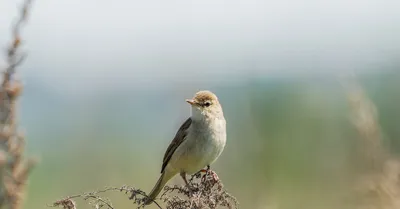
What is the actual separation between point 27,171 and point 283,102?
1668cm

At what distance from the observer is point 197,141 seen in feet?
19.5

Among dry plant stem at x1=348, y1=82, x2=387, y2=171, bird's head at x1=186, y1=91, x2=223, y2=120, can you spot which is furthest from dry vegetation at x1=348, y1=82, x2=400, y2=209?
bird's head at x1=186, y1=91, x2=223, y2=120

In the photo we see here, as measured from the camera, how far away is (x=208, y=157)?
227 inches

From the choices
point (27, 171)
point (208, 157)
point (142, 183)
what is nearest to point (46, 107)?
point (142, 183)

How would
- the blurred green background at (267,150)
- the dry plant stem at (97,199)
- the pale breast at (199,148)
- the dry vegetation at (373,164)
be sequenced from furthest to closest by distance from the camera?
the blurred green background at (267,150) < the pale breast at (199,148) < the dry vegetation at (373,164) < the dry plant stem at (97,199)

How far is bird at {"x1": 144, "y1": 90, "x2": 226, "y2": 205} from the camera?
5805mm

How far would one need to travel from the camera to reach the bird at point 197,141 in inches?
229

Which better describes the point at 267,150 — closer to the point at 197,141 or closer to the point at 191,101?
the point at 191,101

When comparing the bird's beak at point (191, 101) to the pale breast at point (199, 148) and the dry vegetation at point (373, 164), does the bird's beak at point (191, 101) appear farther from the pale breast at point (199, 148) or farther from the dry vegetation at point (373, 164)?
the dry vegetation at point (373, 164)

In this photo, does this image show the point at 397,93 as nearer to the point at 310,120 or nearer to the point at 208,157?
the point at 310,120

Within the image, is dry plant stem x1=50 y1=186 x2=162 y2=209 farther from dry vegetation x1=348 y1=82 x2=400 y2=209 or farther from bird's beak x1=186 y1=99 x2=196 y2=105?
bird's beak x1=186 y1=99 x2=196 y2=105

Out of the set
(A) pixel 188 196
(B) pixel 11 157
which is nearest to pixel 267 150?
(A) pixel 188 196

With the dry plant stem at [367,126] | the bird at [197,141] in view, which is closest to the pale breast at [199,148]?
the bird at [197,141]

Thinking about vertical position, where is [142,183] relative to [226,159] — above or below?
above
